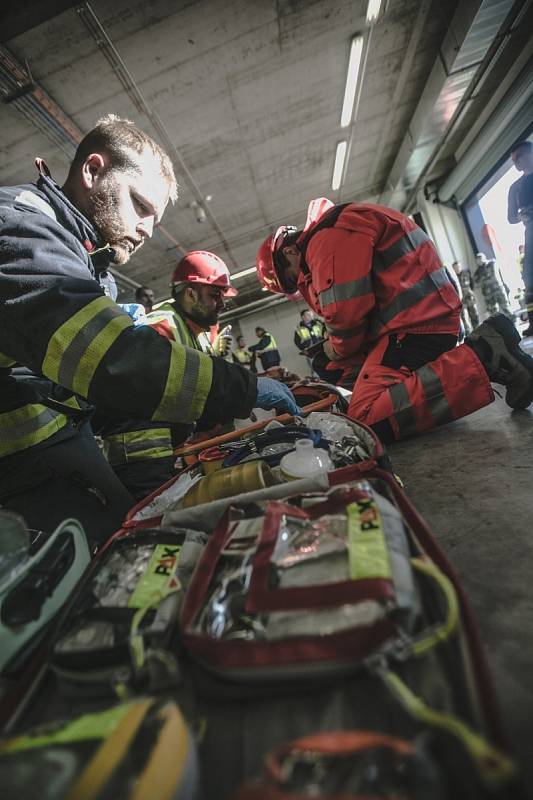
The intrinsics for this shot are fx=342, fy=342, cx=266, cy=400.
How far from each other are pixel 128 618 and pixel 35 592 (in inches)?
8.2

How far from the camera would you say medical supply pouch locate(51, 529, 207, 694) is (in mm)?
498

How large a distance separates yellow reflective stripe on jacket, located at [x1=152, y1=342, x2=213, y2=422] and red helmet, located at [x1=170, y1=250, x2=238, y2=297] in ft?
7.02

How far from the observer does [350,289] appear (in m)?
1.95

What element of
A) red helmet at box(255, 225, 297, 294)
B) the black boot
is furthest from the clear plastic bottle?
red helmet at box(255, 225, 297, 294)

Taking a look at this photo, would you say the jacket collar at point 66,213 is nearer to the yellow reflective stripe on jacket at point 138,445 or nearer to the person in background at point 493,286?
the yellow reflective stripe on jacket at point 138,445

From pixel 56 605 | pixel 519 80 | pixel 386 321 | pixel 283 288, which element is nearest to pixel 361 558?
pixel 56 605

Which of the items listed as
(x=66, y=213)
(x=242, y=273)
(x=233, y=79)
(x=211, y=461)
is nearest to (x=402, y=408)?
(x=211, y=461)

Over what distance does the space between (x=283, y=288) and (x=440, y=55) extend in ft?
13.9

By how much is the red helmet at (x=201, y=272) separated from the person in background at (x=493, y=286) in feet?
20.2

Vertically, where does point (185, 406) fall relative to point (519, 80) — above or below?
below

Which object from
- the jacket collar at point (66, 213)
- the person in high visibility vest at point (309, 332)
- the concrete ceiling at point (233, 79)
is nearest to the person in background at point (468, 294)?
the concrete ceiling at point (233, 79)

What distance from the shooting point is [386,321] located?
203cm

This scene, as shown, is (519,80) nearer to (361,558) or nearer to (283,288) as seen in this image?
(283,288)

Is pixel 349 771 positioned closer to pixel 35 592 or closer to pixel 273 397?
pixel 35 592
